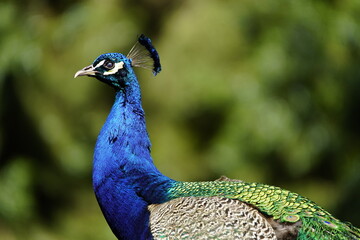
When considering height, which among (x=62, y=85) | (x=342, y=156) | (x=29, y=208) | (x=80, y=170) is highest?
(x=62, y=85)

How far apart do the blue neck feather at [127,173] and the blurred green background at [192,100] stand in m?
3.08

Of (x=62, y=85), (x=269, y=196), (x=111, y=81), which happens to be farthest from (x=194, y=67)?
(x=269, y=196)

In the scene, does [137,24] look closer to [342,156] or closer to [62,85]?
[62,85]

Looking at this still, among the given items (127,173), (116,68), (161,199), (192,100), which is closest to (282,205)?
(161,199)

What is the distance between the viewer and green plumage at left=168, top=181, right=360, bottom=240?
2.49m

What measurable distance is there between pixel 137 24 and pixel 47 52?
101 cm

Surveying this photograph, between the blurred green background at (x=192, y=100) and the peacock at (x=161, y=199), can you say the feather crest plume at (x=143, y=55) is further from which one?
the blurred green background at (x=192, y=100)

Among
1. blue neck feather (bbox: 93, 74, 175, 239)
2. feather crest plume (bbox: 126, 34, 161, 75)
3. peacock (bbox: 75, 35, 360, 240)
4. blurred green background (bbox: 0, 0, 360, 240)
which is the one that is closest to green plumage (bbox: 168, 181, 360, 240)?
peacock (bbox: 75, 35, 360, 240)

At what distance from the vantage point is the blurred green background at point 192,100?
6.18 m

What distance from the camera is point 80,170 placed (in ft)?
20.8

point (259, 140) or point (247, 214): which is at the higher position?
point (259, 140)

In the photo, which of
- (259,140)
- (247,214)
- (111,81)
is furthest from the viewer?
(259,140)

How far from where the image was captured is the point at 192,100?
6.21 metres

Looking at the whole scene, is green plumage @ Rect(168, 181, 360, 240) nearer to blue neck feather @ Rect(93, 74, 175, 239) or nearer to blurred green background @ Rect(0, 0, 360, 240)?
blue neck feather @ Rect(93, 74, 175, 239)
